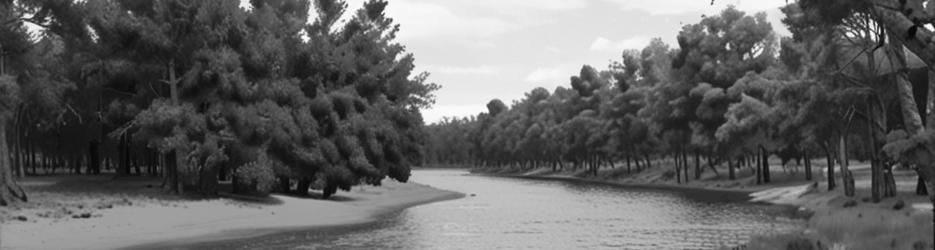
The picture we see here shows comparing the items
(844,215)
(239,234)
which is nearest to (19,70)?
(239,234)

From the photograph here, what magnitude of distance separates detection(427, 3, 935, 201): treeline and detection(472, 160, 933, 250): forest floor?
2.05 meters

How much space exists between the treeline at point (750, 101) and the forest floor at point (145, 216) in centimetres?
2951

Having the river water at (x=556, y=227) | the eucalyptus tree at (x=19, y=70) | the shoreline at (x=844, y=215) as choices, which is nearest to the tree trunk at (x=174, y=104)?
the eucalyptus tree at (x=19, y=70)

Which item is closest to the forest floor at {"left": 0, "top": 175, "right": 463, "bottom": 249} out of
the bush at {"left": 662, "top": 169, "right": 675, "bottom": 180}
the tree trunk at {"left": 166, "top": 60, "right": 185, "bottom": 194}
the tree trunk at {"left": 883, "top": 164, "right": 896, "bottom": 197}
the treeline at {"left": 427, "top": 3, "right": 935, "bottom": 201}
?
the tree trunk at {"left": 166, "top": 60, "right": 185, "bottom": 194}

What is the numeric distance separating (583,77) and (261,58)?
102983 mm

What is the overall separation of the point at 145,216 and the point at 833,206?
4185 cm

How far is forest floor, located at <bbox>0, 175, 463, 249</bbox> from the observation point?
35.9 m

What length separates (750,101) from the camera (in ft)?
259

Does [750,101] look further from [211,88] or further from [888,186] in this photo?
[211,88]

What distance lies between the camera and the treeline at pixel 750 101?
50219 mm

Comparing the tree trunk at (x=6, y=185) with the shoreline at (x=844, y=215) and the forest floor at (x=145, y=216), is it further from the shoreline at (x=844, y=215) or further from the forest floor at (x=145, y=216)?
the shoreline at (x=844, y=215)

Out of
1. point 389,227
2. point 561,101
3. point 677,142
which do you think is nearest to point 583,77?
point 561,101

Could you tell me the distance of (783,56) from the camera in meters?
67.2

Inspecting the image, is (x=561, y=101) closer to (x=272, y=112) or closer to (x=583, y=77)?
(x=583, y=77)
